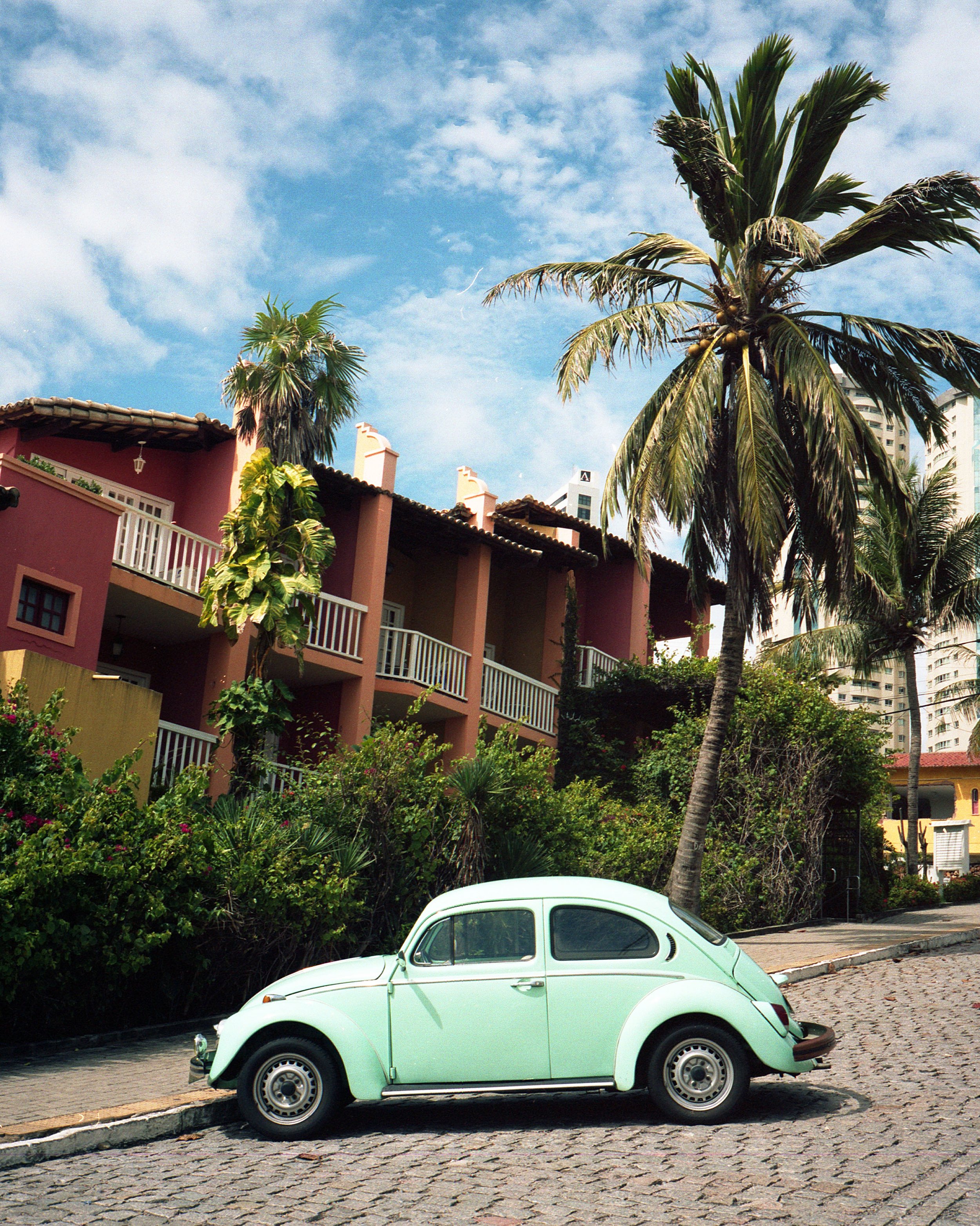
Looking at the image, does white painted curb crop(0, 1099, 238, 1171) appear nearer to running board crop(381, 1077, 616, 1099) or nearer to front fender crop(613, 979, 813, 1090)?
running board crop(381, 1077, 616, 1099)

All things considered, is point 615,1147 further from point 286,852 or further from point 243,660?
point 243,660

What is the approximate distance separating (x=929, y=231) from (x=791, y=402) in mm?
2765

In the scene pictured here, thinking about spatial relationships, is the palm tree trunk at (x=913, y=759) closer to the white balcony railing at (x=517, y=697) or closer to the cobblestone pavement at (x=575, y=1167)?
the white balcony railing at (x=517, y=697)

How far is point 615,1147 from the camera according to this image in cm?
642

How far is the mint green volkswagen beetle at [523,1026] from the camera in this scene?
22.6 ft

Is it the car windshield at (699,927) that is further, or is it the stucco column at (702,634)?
the stucco column at (702,634)

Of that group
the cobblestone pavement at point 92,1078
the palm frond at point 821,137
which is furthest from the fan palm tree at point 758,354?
the cobblestone pavement at point 92,1078

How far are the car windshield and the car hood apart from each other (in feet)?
6.38

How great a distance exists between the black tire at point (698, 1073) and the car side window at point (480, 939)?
1.01m

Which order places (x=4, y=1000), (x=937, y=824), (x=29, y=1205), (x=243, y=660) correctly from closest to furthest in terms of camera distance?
(x=29, y=1205), (x=4, y=1000), (x=243, y=660), (x=937, y=824)

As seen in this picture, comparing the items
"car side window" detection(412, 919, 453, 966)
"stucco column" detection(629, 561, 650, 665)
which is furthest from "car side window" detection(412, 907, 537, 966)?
"stucco column" detection(629, 561, 650, 665)

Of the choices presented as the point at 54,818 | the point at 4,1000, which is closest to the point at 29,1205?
the point at 4,1000

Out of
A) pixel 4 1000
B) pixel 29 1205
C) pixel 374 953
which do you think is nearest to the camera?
pixel 29 1205

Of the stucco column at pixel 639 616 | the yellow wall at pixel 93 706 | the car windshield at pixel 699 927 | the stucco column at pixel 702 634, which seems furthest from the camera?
the stucco column at pixel 639 616
